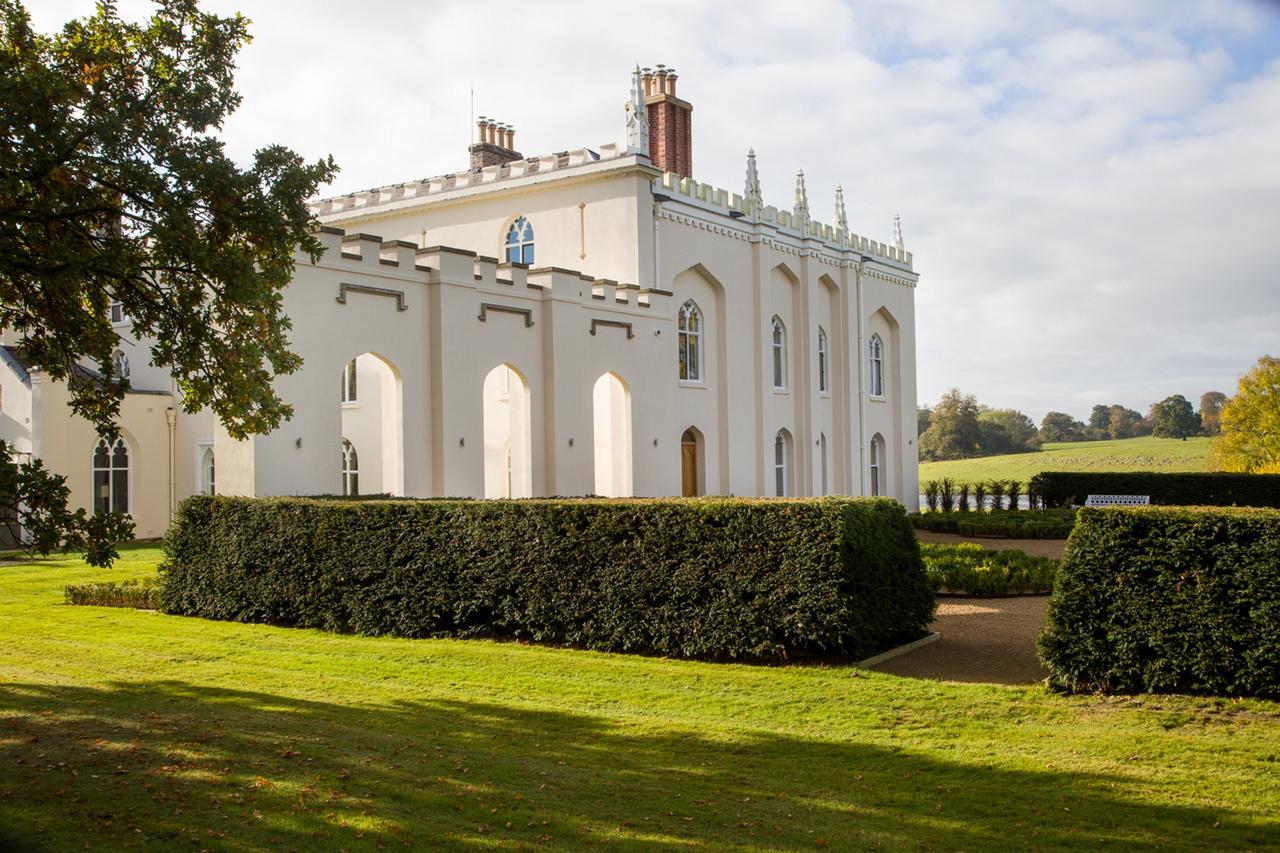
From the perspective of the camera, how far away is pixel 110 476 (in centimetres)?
2691

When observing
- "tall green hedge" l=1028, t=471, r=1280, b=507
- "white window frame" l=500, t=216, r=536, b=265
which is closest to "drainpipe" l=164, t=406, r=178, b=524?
"white window frame" l=500, t=216, r=536, b=265

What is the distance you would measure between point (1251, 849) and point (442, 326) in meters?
18.3

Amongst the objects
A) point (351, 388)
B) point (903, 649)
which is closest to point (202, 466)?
point (351, 388)

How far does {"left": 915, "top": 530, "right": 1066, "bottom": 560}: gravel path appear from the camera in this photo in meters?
23.2

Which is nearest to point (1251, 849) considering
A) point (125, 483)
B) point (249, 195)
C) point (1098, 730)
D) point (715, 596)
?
point (1098, 730)

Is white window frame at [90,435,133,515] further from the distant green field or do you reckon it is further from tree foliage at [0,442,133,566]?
the distant green field

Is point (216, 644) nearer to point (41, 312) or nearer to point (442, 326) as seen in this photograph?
point (41, 312)

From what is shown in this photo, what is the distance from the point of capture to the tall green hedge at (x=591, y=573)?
11.1m

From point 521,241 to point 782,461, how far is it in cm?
1155

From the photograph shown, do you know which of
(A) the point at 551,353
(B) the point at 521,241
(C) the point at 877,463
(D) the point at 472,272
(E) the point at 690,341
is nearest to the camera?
(D) the point at 472,272

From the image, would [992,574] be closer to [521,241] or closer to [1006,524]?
[1006,524]

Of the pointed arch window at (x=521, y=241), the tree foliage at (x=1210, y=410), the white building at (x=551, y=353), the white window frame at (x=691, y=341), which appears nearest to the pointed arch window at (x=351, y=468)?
the white building at (x=551, y=353)

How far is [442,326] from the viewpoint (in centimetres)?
2192

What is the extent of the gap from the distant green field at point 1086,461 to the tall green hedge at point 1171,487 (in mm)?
39260
